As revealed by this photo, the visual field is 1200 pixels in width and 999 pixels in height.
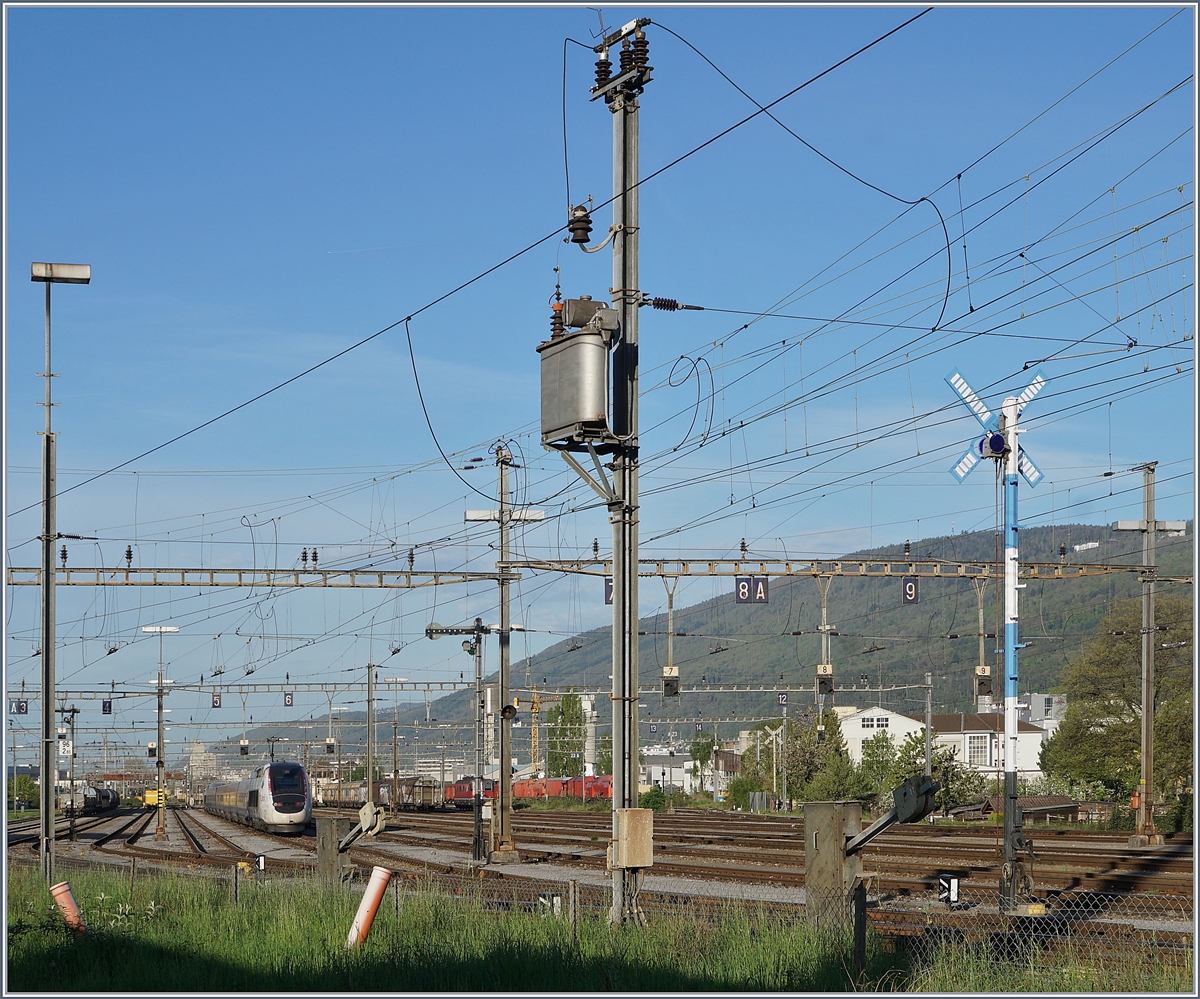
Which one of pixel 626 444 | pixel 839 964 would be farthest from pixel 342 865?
pixel 839 964

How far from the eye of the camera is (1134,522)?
4147cm

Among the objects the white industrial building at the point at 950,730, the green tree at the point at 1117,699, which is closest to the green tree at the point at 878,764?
the green tree at the point at 1117,699

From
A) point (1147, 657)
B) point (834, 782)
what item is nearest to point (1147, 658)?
point (1147, 657)

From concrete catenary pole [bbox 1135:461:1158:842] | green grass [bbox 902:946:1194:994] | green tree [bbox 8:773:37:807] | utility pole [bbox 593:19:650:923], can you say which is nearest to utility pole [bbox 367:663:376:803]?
concrete catenary pole [bbox 1135:461:1158:842]

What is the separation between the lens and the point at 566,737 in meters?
123

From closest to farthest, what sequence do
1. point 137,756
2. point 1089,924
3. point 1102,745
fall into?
point 1089,924, point 1102,745, point 137,756

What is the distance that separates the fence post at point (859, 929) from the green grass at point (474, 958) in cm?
15

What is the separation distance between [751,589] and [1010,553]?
98.1ft

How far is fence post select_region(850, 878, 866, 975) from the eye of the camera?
12.2 metres

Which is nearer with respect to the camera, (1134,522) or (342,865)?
(342,865)

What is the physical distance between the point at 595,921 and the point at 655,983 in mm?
2986

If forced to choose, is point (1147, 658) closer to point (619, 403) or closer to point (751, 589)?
point (751, 589)

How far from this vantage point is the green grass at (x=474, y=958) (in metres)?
12.3

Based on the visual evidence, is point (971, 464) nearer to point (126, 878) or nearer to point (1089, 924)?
point (1089, 924)
